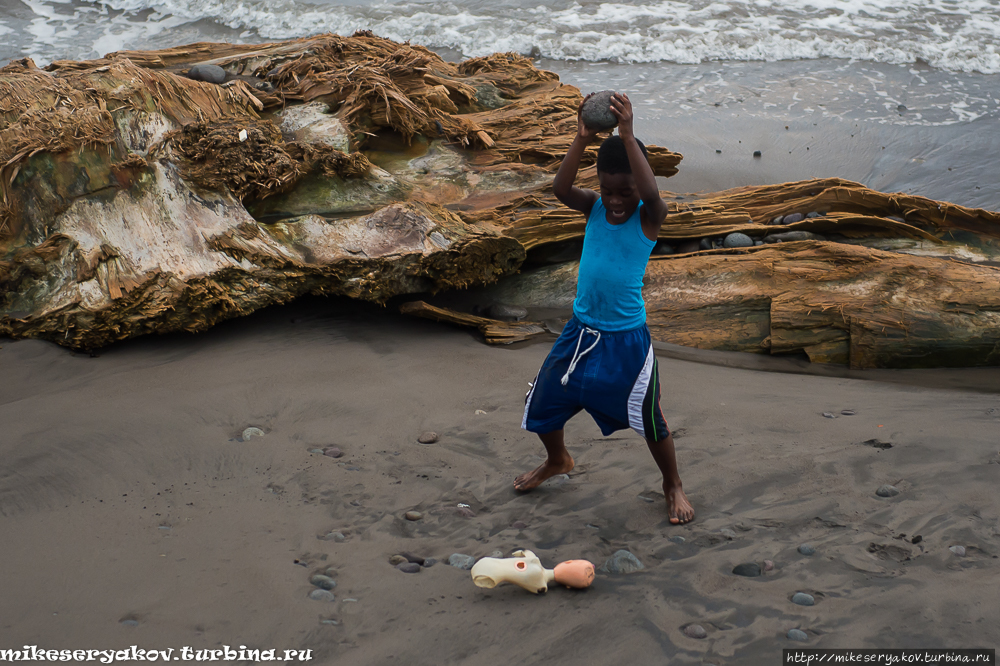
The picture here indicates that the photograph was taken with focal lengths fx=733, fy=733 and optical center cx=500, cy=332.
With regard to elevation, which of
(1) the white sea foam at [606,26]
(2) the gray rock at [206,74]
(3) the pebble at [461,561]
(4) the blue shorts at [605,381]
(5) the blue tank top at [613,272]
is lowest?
(3) the pebble at [461,561]

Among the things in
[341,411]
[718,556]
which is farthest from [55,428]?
[718,556]

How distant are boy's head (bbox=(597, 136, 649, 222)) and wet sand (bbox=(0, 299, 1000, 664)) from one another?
3.90ft

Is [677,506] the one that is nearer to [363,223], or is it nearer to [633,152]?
[633,152]

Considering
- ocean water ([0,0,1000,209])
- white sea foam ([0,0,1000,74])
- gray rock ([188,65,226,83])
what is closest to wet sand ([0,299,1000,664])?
gray rock ([188,65,226,83])

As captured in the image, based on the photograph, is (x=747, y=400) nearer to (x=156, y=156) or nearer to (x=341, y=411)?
(x=341, y=411)

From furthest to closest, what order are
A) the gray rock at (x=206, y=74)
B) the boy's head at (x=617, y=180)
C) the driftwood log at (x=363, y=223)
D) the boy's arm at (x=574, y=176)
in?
1. the gray rock at (x=206, y=74)
2. the driftwood log at (x=363, y=223)
3. the boy's arm at (x=574, y=176)
4. the boy's head at (x=617, y=180)

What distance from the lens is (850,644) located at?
204 centimetres

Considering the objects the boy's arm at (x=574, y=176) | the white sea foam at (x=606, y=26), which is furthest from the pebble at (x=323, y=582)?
the white sea foam at (x=606, y=26)

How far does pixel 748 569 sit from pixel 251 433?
7.28ft

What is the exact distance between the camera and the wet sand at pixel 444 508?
2160mm

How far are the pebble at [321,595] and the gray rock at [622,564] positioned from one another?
3.02 ft

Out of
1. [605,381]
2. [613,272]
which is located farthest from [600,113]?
[605,381]

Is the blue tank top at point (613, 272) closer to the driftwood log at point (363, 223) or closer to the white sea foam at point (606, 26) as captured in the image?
the driftwood log at point (363, 223)

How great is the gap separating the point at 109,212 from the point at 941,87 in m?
9.65
